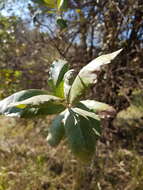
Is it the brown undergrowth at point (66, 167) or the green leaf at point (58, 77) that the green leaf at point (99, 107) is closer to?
the green leaf at point (58, 77)

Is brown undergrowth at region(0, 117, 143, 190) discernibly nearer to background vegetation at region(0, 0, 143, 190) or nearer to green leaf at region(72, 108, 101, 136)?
background vegetation at region(0, 0, 143, 190)

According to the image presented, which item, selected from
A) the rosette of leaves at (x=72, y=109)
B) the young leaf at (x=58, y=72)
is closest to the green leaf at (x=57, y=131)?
the rosette of leaves at (x=72, y=109)

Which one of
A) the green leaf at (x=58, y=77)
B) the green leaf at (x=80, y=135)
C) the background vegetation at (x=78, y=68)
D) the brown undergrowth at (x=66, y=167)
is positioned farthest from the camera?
the brown undergrowth at (x=66, y=167)

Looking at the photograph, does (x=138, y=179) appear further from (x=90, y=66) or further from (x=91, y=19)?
(x=90, y=66)

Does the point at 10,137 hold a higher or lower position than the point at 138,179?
higher

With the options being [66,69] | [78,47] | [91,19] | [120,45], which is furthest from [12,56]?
[66,69]

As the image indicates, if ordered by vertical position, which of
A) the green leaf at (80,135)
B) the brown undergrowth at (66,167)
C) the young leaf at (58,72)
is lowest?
the brown undergrowth at (66,167)

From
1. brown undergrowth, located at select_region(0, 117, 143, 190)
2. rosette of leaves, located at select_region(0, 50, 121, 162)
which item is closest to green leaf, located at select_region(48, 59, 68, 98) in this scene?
rosette of leaves, located at select_region(0, 50, 121, 162)
